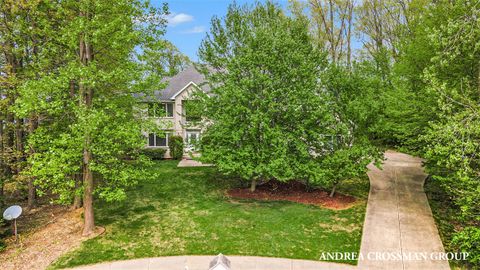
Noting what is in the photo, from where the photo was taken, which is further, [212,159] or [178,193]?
[178,193]

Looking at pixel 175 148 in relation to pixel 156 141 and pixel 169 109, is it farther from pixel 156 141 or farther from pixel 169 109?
pixel 169 109

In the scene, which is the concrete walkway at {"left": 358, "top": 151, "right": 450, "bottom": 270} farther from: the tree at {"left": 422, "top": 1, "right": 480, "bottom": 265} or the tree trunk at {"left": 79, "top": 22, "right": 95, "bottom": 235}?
the tree trunk at {"left": 79, "top": 22, "right": 95, "bottom": 235}

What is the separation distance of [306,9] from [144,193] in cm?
2800

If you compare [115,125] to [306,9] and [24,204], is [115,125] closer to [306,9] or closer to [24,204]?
[24,204]

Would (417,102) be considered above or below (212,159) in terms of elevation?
above

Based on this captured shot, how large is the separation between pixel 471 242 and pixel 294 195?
8.25 m

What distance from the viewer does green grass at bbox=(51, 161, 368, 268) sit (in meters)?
10.5

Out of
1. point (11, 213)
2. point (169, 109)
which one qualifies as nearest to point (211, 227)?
point (11, 213)

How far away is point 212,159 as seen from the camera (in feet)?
51.3

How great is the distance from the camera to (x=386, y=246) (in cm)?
1079

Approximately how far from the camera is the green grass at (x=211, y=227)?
10523mm

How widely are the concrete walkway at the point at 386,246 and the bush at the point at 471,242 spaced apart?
77 centimetres

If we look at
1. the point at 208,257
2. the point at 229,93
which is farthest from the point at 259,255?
the point at 229,93

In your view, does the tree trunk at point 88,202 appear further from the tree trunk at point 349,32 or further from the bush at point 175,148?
the tree trunk at point 349,32
